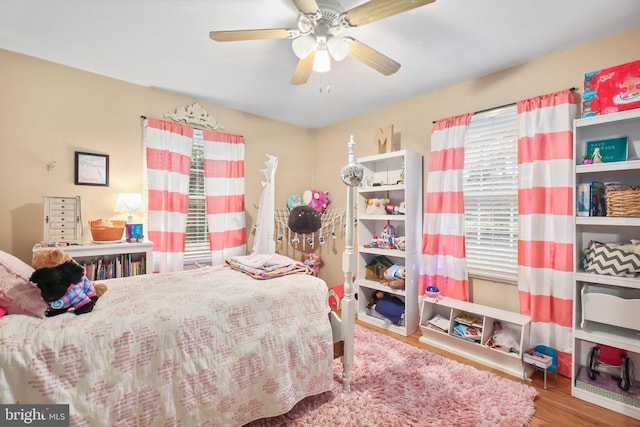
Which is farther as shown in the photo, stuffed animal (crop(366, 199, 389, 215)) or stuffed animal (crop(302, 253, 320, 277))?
stuffed animal (crop(302, 253, 320, 277))

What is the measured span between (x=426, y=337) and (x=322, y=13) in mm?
2859

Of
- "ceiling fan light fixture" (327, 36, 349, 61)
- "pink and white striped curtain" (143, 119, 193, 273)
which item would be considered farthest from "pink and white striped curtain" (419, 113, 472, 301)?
"pink and white striped curtain" (143, 119, 193, 273)

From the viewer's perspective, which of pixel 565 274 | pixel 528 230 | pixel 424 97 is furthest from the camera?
pixel 424 97

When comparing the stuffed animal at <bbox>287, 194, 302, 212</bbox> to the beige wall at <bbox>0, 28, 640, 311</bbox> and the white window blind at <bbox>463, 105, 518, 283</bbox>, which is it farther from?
the white window blind at <bbox>463, 105, 518, 283</bbox>

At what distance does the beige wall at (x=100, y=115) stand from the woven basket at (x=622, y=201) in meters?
0.91

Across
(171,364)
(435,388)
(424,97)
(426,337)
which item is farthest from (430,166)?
(171,364)

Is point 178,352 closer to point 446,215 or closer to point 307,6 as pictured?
point 307,6

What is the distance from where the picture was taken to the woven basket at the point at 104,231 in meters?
2.57

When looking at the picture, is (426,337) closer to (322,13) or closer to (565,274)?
(565,274)

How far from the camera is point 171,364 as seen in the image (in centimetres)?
134

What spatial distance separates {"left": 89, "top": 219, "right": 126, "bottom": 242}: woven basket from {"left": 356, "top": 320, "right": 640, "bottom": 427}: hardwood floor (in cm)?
342

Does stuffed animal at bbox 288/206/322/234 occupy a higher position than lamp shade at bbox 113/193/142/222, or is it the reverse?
lamp shade at bbox 113/193/142/222

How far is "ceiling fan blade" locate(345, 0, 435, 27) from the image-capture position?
1447mm

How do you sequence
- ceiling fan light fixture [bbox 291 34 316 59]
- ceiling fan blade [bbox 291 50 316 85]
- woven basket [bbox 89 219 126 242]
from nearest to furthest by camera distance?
ceiling fan light fixture [bbox 291 34 316 59]
ceiling fan blade [bbox 291 50 316 85]
woven basket [bbox 89 219 126 242]
